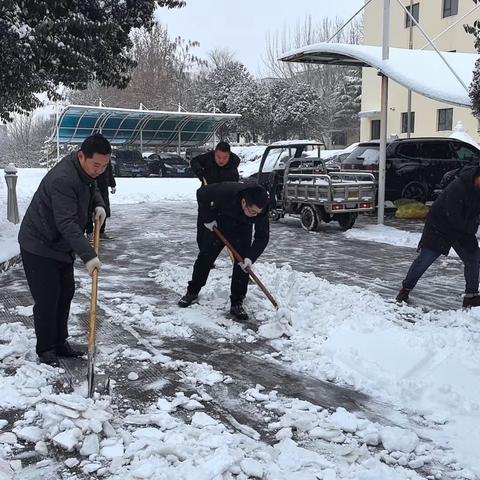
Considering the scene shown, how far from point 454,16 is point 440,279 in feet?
86.8

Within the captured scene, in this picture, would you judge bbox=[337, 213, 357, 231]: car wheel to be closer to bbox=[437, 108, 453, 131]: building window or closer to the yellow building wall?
the yellow building wall

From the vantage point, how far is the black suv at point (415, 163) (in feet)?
47.6

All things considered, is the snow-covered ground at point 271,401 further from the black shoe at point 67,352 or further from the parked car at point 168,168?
the parked car at point 168,168

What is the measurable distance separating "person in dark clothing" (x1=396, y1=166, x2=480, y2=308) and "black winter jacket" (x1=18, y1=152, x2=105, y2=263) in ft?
11.5

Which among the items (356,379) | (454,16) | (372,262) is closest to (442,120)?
(454,16)

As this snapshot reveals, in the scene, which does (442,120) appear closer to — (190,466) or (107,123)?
(107,123)

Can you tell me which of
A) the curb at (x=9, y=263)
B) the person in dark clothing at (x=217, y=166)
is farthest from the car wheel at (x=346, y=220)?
the curb at (x=9, y=263)

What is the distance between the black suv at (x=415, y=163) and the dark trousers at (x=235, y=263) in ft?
29.6

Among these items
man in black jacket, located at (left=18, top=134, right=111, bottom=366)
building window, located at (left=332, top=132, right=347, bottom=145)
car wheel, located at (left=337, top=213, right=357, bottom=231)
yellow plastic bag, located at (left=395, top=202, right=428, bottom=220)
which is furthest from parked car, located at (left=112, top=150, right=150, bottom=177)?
man in black jacket, located at (left=18, top=134, right=111, bottom=366)

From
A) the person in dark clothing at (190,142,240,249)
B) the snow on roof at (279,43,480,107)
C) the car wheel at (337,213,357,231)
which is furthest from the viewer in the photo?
the car wheel at (337,213,357,231)

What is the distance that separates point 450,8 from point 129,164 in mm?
17597

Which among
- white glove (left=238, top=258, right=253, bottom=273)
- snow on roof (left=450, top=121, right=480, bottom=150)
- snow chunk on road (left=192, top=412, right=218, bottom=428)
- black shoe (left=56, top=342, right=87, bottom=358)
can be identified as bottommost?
snow chunk on road (left=192, top=412, right=218, bottom=428)

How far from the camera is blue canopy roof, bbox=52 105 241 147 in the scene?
28.3 metres

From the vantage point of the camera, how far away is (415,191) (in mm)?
14742
